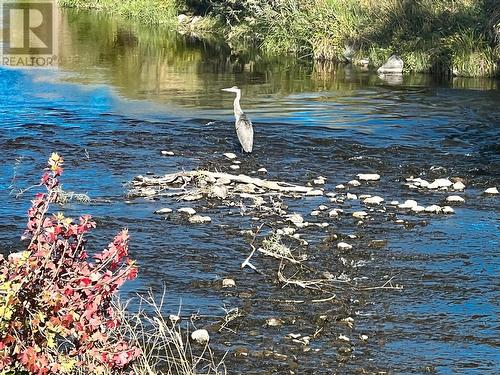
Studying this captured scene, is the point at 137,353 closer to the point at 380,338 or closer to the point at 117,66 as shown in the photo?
the point at 380,338

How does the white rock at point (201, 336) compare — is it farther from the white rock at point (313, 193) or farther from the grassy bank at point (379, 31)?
the grassy bank at point (379, 31)

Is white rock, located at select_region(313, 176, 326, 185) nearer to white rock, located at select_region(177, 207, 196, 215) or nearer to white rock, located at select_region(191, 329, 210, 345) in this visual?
white rock, located at select_region(177, 207, 196, 215)

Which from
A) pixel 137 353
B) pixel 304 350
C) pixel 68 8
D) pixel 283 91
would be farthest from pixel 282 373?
pixel 68 8

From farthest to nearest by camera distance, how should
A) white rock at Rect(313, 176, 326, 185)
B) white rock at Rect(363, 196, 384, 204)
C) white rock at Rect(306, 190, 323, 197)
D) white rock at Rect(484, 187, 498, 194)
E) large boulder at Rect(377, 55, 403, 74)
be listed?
large boulder at Rect(377, 55, 403, 74) → white rock at Rect(313, 176, 326, 185) → white rock at Rect(484, 187, 498, 194) → white rock at Rect(306, 190, 323, 197) → white rock at Rect(363, 196, 384, 204)

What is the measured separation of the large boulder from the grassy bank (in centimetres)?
29

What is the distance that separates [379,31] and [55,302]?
23.7 m

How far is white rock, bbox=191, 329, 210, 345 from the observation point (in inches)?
279

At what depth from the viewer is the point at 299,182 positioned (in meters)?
12.5

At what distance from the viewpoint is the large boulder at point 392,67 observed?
24391 millimetres

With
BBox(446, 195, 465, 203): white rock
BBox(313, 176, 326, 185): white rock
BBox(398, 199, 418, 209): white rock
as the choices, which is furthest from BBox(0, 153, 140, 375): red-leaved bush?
BBox(313, 176, 326, 185): white rock

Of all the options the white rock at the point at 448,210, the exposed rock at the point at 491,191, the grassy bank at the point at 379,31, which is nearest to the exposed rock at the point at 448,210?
the white rock at the point at 448,210

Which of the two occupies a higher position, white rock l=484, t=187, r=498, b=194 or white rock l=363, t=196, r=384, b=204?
white rock l=484, t=187, r=498, b=194

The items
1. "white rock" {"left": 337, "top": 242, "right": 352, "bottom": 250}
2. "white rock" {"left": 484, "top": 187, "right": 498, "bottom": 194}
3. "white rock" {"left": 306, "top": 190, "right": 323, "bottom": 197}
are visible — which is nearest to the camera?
"white rock" {"left": 337, "top": 242, "right": 352, "bottom": 250}

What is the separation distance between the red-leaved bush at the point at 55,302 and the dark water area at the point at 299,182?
2485 mm
